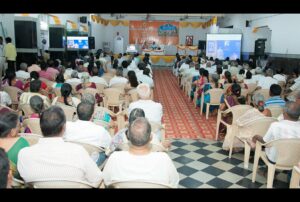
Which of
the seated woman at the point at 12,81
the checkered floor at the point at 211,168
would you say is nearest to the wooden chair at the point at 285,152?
the checkered floor at the point at 211,168

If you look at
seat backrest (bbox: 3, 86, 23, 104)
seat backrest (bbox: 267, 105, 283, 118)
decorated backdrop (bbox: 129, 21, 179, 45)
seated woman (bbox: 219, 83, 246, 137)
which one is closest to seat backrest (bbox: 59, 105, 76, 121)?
seat backrest (bbox: 3, 86, 23, 104)

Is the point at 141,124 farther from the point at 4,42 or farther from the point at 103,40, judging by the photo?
the point at 103,40

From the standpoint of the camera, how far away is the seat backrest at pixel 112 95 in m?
5.76

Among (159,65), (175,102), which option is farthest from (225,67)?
(159,65)

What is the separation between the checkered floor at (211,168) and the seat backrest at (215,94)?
5.10ft

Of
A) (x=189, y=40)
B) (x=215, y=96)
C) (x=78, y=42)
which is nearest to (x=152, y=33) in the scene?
(x=189, y=40)

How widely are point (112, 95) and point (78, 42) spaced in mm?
8347

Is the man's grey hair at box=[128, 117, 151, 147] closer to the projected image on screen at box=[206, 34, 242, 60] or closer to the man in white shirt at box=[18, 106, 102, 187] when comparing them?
the man in white shirt at box=[18, 106, 102, 187]

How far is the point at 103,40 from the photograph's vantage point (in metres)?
20.5

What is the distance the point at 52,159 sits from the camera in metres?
1.92

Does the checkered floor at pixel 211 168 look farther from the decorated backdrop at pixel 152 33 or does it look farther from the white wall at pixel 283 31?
the decorated backdrop at pixel 152 33

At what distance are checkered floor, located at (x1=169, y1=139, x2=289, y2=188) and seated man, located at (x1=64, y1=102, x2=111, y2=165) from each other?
48.8 inches
